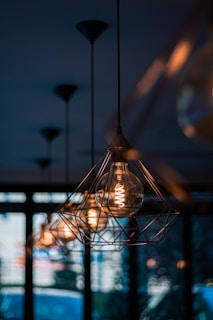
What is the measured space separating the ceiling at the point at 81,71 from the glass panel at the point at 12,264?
117cm

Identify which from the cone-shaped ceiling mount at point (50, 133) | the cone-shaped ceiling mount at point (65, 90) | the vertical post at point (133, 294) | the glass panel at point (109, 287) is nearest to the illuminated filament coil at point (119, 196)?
the cone-shaped ceiling mount at point (65, 90)

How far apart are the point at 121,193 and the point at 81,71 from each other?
176 centimetres

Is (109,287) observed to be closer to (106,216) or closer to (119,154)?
(106,216)

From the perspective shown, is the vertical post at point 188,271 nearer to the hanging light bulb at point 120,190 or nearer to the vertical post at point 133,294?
the vertical post at point 133,294

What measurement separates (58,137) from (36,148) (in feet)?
1.74

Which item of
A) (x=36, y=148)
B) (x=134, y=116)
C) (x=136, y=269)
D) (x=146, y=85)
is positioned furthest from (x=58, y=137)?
(x=146, y=85)

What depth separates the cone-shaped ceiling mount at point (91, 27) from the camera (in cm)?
249

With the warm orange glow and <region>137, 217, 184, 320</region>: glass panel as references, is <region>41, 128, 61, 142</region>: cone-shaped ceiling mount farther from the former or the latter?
the warm orange glow

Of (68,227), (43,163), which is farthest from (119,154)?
(43,163)

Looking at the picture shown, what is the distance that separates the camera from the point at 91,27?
98.5 inches

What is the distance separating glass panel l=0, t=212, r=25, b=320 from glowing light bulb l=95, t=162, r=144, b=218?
528 cm

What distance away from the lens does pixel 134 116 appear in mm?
4254

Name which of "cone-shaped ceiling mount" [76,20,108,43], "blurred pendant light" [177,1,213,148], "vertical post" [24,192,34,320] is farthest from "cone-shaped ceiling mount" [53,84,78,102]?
"vertical post" [24,192,34,320]

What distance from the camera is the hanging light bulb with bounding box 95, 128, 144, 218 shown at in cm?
153
